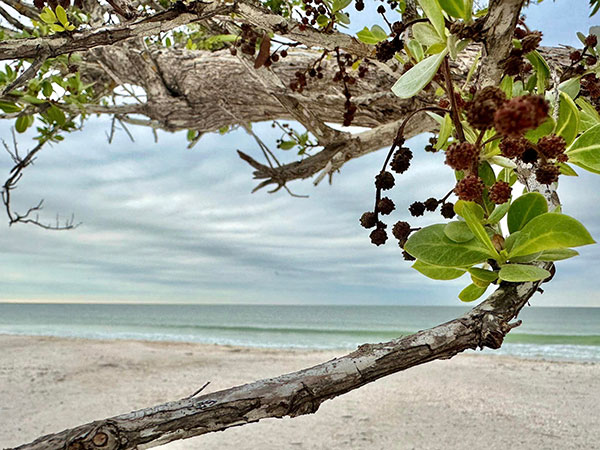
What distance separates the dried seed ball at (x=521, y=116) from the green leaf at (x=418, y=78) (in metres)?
0.17

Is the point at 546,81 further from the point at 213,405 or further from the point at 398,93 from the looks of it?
the point at 213,405

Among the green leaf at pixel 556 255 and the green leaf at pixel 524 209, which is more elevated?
the green leaf at pixel 524 209

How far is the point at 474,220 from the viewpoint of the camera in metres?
0.55

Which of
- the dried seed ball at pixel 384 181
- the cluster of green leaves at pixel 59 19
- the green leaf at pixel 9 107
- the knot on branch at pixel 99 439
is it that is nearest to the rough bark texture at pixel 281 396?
the knot on branch at pixel 99 439

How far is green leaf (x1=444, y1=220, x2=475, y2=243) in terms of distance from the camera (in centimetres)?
59

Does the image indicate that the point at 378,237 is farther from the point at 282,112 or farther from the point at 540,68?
the point at 282,112

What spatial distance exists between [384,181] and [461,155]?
0.22 m

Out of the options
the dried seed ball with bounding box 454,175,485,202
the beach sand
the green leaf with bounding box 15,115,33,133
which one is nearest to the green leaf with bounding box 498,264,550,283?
the dried seed ball with bounding box 454,175,485,202

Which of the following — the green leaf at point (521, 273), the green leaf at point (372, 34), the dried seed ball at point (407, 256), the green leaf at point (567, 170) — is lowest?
the green leaf at point (521, 273)

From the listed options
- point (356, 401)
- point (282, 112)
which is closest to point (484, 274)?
point (282, 112)

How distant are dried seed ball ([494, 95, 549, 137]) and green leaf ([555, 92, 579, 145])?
0.94 feet

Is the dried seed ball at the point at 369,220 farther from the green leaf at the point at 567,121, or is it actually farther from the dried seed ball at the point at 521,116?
the dried seed ball at the point at 521,116

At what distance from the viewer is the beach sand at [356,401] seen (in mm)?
5031

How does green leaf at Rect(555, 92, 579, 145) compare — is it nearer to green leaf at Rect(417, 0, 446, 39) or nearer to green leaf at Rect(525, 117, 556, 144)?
green leaf at Rect(525, 117, 556, 144)
